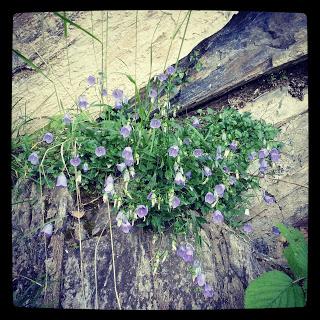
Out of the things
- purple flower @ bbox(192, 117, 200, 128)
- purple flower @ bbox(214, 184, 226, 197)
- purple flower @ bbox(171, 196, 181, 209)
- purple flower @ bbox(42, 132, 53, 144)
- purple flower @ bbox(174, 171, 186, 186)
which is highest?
purple flower @ bbox(192, 117, 200, 128)

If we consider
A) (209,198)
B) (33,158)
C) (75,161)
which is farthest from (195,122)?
(33,158)

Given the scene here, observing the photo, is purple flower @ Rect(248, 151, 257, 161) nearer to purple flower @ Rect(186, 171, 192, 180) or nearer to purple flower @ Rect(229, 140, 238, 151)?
purple flower @ Rect(229, 140, 238, 151)

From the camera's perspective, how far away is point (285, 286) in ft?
5.46

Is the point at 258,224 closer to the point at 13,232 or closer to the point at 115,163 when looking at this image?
the point at 115,163

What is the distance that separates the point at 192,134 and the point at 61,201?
80cm

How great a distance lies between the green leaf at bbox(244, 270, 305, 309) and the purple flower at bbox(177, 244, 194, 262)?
289 mm

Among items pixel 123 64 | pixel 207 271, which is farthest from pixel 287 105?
pixel 207 271

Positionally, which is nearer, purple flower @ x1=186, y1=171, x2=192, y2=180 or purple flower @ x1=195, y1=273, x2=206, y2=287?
purple flower @ x1=195, y1=273, x2=206, y2=287

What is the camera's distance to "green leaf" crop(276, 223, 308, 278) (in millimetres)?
1706

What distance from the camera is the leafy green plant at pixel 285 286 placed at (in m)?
1.63

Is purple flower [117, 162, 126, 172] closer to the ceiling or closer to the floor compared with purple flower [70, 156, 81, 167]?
closer to the floor

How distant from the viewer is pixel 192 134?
216cm

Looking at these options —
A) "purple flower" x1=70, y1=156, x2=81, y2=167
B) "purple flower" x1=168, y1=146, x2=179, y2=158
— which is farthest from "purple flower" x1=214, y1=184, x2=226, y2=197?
"purple flower" x1=70, y1=156, x2=81, y2=167

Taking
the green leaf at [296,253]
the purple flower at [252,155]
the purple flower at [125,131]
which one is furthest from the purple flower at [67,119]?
the green leaf at [296,253]
